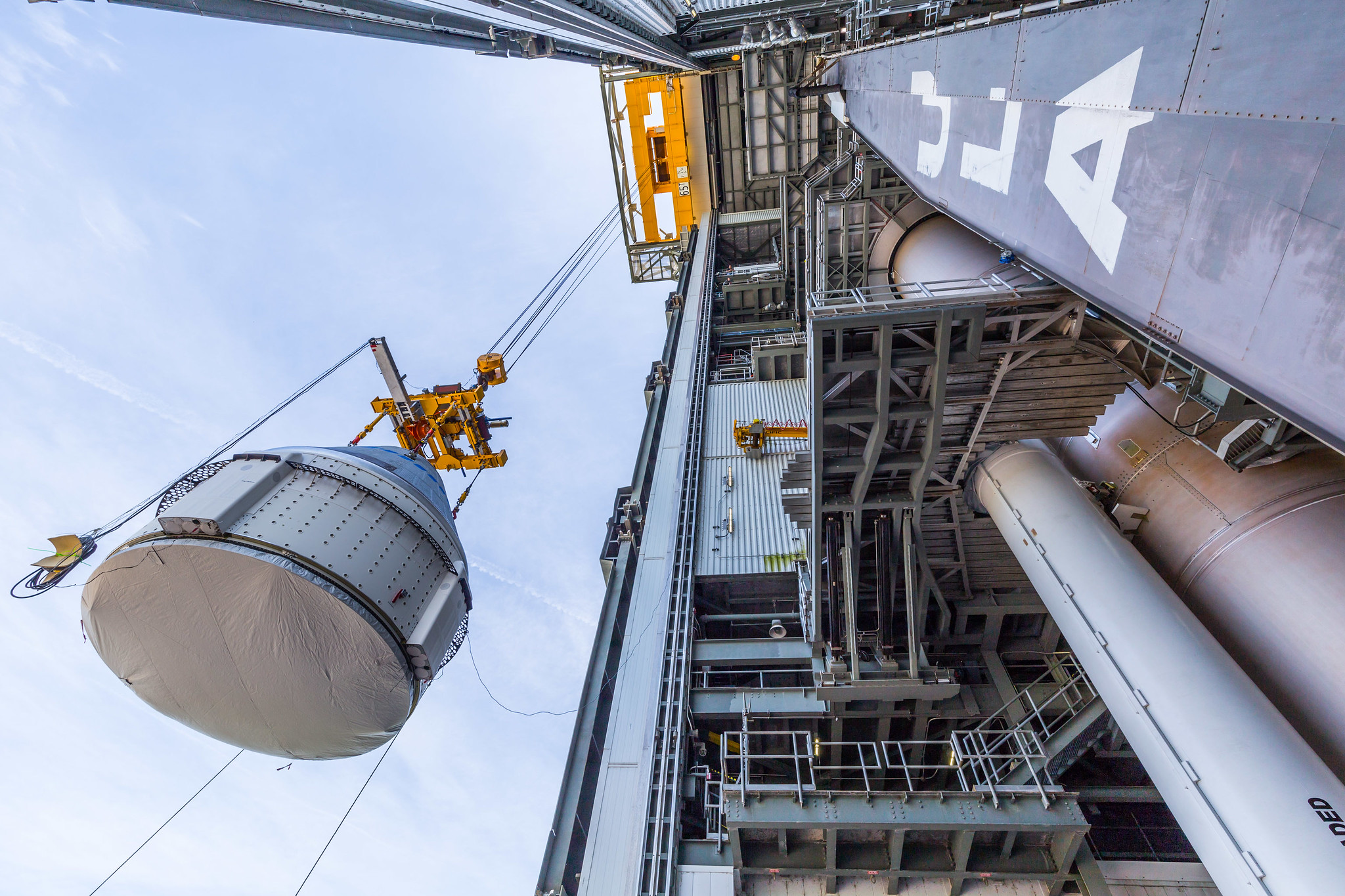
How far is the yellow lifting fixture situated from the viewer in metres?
10.3

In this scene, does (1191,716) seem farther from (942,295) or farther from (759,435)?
(759,435)

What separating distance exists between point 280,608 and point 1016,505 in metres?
9.44

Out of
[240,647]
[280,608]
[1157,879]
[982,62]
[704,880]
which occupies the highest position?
[982,62]

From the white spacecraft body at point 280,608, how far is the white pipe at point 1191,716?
7783 mm

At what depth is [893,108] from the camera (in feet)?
37.6

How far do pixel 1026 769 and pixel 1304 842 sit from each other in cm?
584

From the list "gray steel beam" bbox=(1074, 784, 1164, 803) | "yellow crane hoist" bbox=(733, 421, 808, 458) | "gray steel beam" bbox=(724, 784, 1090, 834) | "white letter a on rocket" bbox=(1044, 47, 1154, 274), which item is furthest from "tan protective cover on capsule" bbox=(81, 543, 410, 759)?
"yellow crane hoist" bbox=(733, 421, 808, 458)

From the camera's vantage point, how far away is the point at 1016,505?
7953 mm

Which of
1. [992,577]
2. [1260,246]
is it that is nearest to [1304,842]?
[1260,246]

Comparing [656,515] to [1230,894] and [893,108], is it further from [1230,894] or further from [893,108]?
[1230,894]

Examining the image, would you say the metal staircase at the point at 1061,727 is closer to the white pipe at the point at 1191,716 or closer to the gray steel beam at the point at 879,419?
the white pipe at the point at 1191,716

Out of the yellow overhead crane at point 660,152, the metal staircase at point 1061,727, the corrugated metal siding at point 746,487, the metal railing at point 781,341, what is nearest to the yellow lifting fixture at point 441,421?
the corrugated metal siding at point 746,487

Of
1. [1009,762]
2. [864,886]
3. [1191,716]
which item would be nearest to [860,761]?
[1009,762]

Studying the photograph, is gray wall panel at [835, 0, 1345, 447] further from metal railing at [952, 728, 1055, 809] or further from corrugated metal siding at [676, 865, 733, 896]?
corrugated metal siding at [676, 865, 733, 896]
